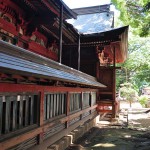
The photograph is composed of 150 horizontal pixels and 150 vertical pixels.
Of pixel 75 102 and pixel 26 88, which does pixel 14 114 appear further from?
pixel 75 102

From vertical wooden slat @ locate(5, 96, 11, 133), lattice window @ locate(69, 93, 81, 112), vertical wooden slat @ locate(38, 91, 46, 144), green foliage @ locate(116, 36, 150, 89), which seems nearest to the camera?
vertical wooden slat @ locate(5, 96, 11, 133)

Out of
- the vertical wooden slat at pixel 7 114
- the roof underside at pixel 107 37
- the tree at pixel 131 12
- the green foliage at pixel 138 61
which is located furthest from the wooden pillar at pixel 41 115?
the green foliage at pixel 138 61

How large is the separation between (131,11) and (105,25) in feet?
9.99

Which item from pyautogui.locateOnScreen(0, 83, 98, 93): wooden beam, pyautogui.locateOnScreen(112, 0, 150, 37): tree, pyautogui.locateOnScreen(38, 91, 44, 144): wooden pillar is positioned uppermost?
pyautogui.locateOnScreen(112, 0, 150, 37): tree

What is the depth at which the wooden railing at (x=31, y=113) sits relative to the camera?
558cm

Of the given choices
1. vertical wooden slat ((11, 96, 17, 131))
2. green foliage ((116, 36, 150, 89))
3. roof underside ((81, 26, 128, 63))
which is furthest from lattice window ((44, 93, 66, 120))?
green foliage ((116, 36, 150, 89))

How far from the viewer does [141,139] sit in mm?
12148

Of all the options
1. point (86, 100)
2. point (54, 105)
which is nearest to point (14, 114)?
point (54, 105)

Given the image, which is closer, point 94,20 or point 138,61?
point 94,20

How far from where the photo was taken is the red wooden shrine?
18.2 ft

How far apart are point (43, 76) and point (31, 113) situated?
194 cm

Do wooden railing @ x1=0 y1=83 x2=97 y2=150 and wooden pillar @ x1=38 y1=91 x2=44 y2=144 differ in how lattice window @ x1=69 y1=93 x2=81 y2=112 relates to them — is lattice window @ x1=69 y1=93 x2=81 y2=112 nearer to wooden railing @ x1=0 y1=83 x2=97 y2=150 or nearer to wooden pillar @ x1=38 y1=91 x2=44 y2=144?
wooden railing @ x1=0 y1=83 x2=97 y2=150

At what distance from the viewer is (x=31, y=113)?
6.88 m

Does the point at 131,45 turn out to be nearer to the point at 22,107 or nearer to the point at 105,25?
the point at 105,25
